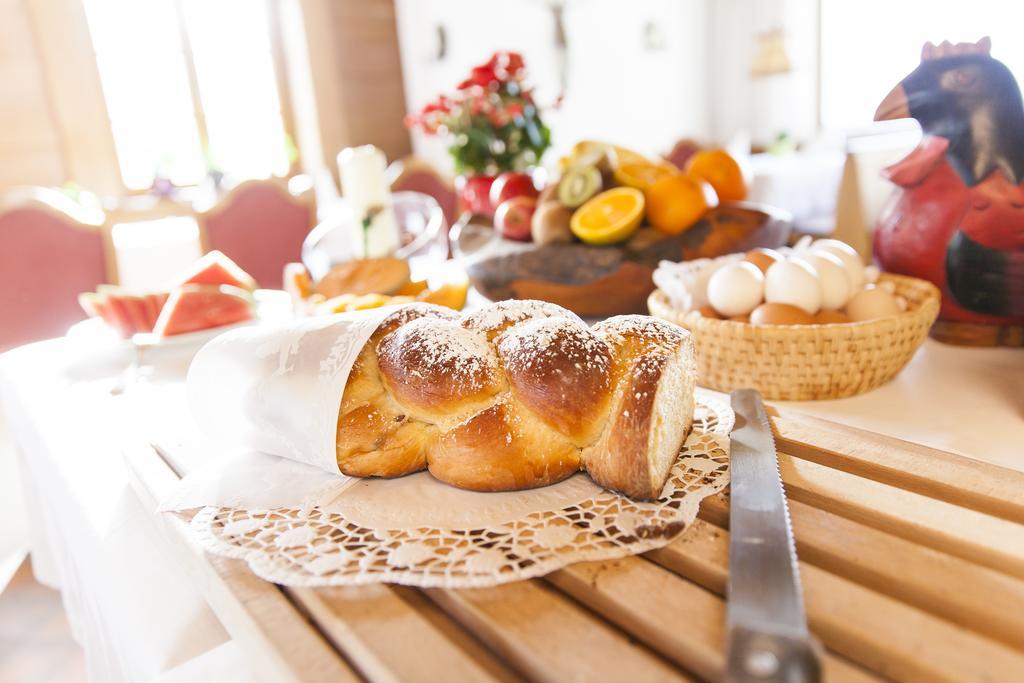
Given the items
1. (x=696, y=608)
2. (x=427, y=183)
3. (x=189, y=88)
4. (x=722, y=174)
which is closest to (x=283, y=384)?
(x=696, y=608)

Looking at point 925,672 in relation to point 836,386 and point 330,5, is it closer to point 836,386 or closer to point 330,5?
point 836,386

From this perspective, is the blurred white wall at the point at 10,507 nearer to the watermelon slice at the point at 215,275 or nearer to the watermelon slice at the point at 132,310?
the watermelon slice at the point at 132,310

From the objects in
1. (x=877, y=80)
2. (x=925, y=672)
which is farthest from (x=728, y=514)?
(x=877, y=80)

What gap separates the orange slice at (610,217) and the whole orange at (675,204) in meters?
0.02

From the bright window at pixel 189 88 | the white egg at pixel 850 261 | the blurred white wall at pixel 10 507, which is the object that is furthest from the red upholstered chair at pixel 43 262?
the bright window at pixel 189 88

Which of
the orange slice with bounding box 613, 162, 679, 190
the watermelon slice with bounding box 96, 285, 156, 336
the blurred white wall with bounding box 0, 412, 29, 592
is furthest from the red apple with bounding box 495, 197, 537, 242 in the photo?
the blurred white wall with bounding box 0, 412, 29, 592

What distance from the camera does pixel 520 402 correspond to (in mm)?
512

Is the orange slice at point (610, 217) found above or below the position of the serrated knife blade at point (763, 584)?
above

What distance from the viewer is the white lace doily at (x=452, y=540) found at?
0.42 metres

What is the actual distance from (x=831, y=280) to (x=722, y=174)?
0.42 metres

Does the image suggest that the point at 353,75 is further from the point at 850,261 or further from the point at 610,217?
the point at 850,261

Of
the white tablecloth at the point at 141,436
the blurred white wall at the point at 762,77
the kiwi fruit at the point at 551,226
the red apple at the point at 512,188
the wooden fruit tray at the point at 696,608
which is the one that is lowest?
the white tablecloth at the point at 141,436

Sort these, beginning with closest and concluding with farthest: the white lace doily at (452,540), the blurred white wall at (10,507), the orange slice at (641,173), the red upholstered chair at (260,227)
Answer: the white lace doily at (452,540) < the orange slice at (641,173) < the blurred white wall at (10,507) < the red upholstered chair at (260,227)

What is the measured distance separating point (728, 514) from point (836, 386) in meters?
0.30
